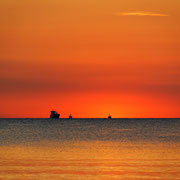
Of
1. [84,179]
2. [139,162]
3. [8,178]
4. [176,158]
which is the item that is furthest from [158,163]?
[8,178]

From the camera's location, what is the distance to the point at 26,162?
41.9m

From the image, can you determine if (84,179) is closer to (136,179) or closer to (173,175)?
(136,179)

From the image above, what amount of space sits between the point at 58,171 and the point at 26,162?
22.6 ft

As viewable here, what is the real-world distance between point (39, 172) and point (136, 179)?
7.17 meters

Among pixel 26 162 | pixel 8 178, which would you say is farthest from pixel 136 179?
pixel 26 162

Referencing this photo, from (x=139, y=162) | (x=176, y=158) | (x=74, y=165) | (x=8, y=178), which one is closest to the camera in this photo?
(x=8, y=178)

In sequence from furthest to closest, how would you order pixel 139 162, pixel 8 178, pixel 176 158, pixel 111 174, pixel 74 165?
pixel 176 158, pixel 139 162, pixel 74 165, pixel 111 174, pixel 8 178

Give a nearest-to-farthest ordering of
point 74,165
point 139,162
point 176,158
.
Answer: point 74,165 → point 139,162 → point 176,158

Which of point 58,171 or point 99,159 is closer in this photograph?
point 58,171

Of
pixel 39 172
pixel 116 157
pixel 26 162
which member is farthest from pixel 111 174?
pixel 116 157

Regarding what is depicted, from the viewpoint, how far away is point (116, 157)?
4766 centimetres

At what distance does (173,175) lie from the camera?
33531 mm

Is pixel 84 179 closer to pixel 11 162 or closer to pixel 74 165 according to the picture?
pixel 74 165

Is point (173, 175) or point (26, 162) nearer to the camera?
point (173, 175)
